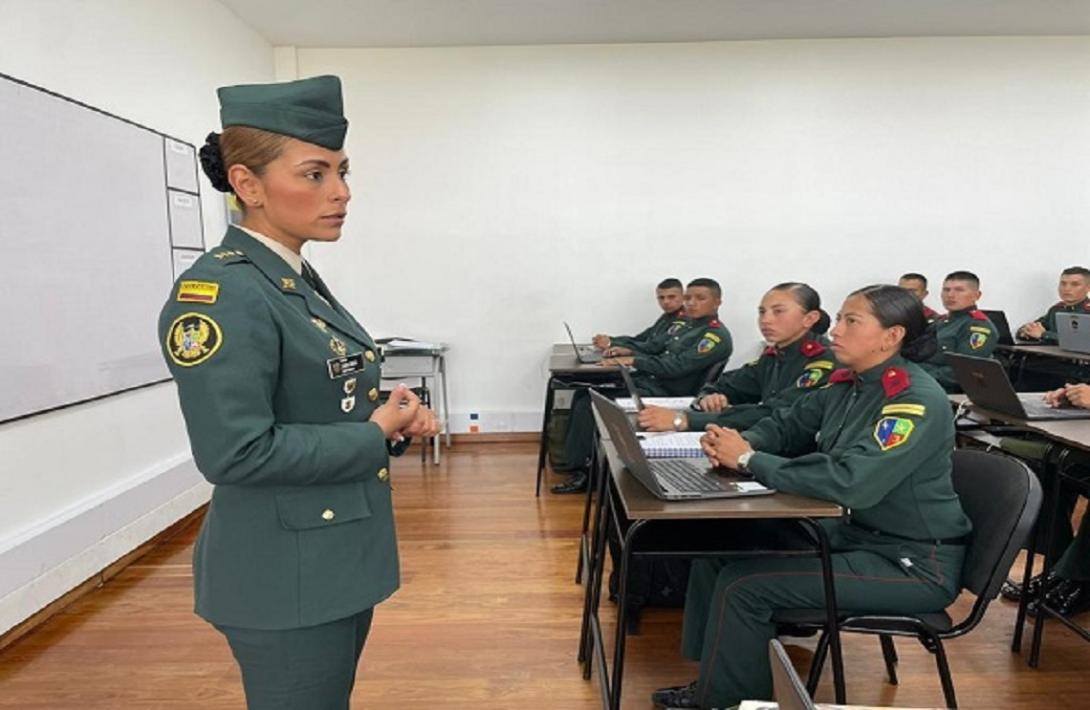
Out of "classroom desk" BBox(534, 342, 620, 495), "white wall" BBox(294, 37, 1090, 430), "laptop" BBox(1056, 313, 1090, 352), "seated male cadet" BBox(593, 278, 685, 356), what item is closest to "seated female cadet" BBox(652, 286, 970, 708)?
"classroom desk" BBox(534, 342, 620, 495)

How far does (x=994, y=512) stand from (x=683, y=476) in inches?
28.3

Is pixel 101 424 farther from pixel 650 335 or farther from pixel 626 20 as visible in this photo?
pixel 626 20

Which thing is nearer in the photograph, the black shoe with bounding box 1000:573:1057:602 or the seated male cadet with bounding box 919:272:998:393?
the black shoe with bounding box 1000:573:1057:602

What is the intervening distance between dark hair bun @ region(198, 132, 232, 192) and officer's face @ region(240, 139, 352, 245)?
0.05 meters

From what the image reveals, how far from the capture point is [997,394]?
2.54 metres

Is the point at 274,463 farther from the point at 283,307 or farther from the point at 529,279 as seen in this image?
the point at 529,279

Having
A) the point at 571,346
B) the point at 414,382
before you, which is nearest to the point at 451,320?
the point at 414,382

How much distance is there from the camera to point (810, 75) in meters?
5.18

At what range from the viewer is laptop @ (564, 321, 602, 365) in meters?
4.21

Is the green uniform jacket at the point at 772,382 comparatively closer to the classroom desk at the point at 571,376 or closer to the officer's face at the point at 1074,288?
the classroom desk at the point at 571,376

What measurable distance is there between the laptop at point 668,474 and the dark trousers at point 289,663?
75cm

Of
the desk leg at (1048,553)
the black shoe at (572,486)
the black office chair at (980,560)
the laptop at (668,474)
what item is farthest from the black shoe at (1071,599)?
the black shoe at (572,486)

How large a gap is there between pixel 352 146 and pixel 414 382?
1802 millimetres

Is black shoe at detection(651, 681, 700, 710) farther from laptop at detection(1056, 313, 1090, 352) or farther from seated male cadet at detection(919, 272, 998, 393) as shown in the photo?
laptop at detection(1056, 313, 1090, 352)
